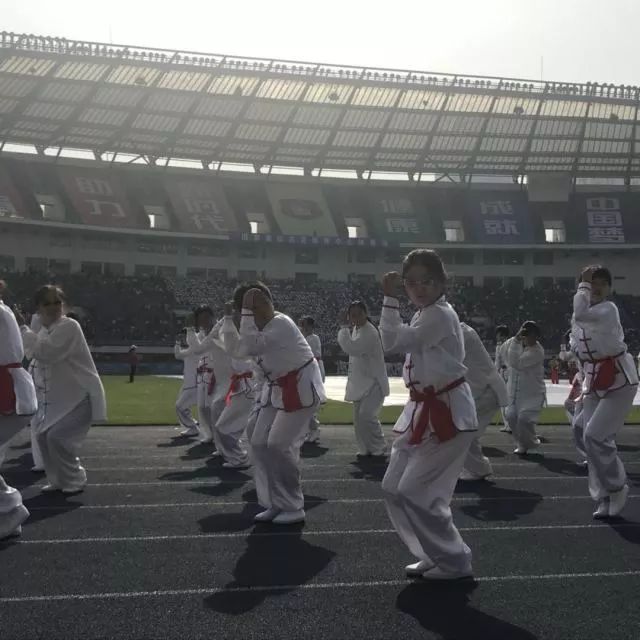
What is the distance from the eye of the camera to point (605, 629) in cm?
432

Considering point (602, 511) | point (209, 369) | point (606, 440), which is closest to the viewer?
point (606, 440)

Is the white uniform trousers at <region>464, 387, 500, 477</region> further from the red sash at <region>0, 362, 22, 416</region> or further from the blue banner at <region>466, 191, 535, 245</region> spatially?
the blue banner at <region>466, 191, 535, 245</region>

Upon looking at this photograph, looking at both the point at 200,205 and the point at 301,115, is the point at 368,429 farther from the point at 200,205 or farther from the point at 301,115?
the point at 200,205

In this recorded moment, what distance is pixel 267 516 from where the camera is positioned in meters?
7.04

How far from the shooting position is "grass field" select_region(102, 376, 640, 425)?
1672 cm

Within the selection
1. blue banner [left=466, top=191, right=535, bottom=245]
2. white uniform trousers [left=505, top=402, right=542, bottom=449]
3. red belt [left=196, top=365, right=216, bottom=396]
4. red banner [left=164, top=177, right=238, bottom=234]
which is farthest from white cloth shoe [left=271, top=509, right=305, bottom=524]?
blue banner [left=466, top=191, right=535, bottom=245]

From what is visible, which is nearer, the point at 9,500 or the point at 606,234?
the point at 9,500

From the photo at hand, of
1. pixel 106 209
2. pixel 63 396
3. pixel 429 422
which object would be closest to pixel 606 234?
pixel 106 209

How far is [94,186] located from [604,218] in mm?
33850

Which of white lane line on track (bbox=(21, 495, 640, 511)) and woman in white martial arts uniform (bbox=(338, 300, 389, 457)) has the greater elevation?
white lane line on track (bbox=(21, 495, 640, 511))

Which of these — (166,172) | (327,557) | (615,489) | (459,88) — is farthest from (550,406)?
(166,172)

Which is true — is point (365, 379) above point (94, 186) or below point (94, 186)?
above

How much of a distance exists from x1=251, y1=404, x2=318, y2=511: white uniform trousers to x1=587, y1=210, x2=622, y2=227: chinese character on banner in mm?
51760

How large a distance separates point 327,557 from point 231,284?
44525mm
